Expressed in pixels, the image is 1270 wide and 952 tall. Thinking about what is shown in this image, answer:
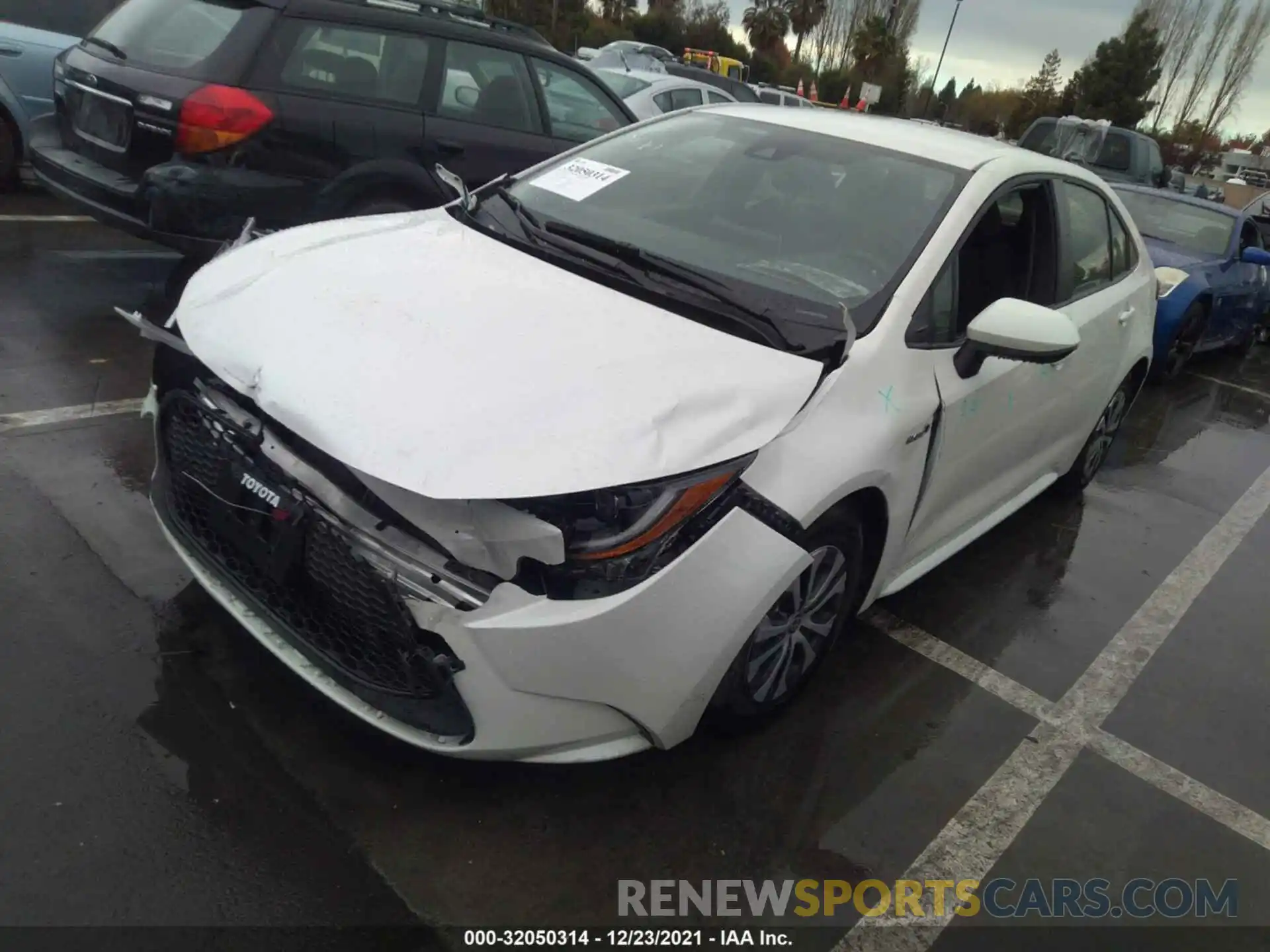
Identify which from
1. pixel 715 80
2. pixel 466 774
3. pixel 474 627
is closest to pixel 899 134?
pixel 474 627

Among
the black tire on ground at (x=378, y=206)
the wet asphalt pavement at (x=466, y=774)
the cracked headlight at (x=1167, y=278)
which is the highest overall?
the cracked headlight at (x=1167, y=278)

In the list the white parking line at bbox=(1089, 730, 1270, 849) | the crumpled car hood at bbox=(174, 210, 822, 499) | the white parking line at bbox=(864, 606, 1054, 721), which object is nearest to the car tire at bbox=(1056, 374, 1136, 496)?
the white parking line at bbox=(864, 606, 1054, 721)

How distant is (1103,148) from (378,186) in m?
11.6

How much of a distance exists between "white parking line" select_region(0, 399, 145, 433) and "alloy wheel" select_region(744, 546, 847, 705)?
2.81 meters

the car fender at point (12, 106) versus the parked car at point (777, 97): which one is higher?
the parked car at point (777, 97)

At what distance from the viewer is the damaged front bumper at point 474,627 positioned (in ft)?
7.00

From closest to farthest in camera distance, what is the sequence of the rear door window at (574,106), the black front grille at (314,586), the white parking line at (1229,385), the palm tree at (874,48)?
the black front grille at (314,586), the rear door window at (574,106), the white parking line at (1229,385), the palm tree at (874,48)

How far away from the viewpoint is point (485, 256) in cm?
297

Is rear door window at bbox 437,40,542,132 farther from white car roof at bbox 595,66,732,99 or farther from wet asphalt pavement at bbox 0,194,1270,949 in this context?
white car roof at bbox 595,66,732,99

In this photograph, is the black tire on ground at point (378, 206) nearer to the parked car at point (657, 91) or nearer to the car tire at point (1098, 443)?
the car tire at point (1098, 443)

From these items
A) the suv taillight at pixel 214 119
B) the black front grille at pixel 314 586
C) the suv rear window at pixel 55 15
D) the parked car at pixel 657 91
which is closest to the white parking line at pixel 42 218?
the suv rear window at pixel 55 15

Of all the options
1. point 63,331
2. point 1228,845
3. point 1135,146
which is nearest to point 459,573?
point 1228,845

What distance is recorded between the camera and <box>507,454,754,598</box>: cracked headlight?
2148 millimetres

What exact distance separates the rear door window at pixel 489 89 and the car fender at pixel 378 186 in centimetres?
48
